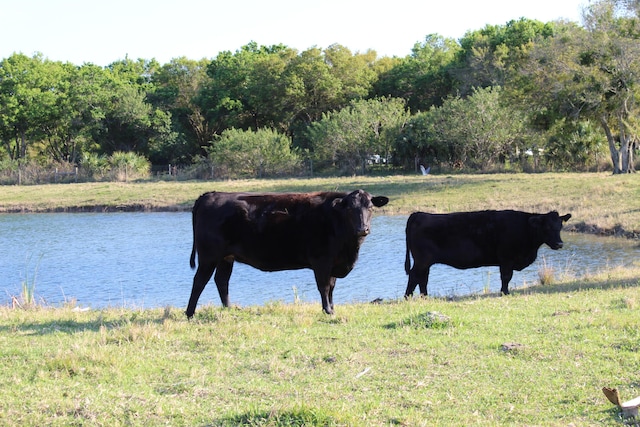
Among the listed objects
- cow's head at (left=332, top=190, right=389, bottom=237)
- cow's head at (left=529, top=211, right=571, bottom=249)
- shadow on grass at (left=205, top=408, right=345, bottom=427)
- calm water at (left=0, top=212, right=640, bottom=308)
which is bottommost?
calm water at (left=0, top=212, right=640, bottom=308)

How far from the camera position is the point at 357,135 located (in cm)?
6038

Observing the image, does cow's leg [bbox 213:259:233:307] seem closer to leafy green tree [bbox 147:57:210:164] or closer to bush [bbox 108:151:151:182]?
bush [bbox 108:151:151:182]

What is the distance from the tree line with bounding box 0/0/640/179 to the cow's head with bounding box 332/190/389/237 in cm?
3260

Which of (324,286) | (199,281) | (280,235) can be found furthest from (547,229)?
(199,281)

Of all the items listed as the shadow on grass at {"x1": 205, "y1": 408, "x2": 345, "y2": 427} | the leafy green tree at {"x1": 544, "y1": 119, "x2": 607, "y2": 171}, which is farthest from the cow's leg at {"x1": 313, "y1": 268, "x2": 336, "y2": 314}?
the leafy green tree at {"x1": 544, "y1": 119, "x2": 607, "y2": 171}

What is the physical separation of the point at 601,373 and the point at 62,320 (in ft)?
24.3

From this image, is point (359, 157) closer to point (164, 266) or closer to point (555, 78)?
point (555, 78)

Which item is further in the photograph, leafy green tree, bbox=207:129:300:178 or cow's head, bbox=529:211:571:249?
leafy green tree, bbox=207:129:300:178

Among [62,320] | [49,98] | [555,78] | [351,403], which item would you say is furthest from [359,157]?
[351,403]

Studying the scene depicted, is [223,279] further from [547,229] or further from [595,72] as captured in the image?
[595,72]

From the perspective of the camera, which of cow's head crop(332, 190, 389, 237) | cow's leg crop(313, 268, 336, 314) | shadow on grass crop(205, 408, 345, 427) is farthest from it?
cow's leg crop(313, 268, 336, 314)

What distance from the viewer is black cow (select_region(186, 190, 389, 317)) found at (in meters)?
11.1

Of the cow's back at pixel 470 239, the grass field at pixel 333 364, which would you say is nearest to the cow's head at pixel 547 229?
the cow's back at pixel 470 239

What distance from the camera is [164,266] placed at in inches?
896
